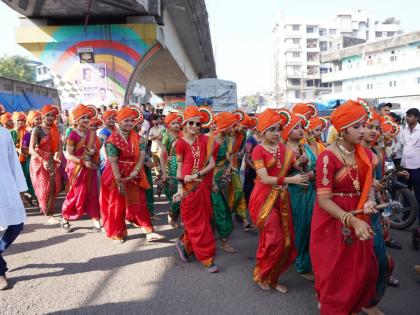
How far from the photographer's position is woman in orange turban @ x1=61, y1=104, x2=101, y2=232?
608 cm

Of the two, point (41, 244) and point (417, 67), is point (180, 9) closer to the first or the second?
point (41, 244)

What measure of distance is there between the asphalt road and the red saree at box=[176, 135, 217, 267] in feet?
0.92

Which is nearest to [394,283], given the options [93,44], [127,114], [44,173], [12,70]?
[127,114]

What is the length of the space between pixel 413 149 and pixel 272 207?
3.24 m

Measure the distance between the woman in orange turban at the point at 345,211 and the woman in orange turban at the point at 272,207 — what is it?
0.78 meters

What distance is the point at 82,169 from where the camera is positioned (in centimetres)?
618

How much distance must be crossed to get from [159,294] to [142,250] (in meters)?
1.45

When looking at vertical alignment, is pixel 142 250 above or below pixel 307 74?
below

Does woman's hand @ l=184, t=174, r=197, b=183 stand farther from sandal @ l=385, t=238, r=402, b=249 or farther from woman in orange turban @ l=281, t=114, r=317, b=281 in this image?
sandal @ l=385, t=238, r=402, b=249

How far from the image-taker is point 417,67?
3688 cm

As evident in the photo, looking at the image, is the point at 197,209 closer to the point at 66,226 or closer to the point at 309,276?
the point at 309,276

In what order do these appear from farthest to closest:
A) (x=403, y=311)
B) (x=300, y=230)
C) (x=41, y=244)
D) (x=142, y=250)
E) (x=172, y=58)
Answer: (x=172, y=58), (x=41, y=244), (x=142, y=250), (x=300, y=230), (x=403, y=311)

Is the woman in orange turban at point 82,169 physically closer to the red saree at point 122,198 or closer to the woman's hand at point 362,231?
the red saree at point 122,198

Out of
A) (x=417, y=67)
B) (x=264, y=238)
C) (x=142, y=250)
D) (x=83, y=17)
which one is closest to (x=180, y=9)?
(x=83, y=17)
